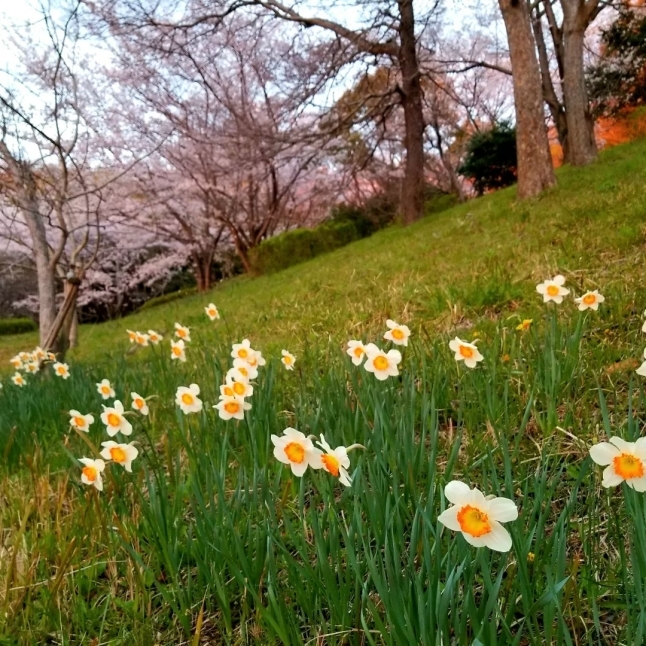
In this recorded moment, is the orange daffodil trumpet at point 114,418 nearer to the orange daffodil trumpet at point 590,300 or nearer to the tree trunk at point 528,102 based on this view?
the orange daffodil trumpet at point 590,300

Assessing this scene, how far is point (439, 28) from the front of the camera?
43.0 feet

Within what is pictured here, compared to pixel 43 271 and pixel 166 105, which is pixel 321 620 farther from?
pixel 166 105

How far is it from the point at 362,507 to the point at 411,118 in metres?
10.8

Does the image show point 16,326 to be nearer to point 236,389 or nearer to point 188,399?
point 188,399

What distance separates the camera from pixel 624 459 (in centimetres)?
71

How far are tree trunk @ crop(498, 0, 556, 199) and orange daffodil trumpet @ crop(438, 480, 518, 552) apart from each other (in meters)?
6.91

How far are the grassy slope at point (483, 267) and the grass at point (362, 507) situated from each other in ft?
0.20

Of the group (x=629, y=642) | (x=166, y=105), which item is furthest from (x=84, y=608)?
(x=166, y=105)

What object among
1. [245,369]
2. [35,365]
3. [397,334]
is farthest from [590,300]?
[35,365]

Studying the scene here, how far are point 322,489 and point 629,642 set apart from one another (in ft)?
1.83

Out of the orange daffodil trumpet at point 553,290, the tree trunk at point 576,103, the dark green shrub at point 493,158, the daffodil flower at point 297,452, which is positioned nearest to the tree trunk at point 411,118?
the tree trunk at point 576,103

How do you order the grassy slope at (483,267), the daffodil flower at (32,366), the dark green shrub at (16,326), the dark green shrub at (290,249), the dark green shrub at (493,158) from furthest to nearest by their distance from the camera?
the dark green shrub at (16,326) < the dark green shrub at (493,158) < the dark green shrub at (290,249) < the daffodil flower at (32,366) < the grassy slope at (483,267)

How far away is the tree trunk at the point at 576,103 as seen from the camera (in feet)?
28.1

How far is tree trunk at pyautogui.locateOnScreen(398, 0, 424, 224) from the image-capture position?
10420 millimetres
